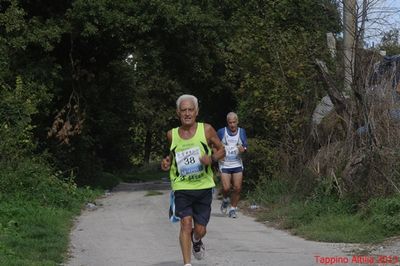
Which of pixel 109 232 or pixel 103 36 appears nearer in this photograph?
pixel 109 232

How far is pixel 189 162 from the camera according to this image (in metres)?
7.04

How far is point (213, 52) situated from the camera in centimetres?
2114

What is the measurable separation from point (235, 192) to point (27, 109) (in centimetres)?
567

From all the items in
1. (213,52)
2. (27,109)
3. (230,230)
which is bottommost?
(230,230)

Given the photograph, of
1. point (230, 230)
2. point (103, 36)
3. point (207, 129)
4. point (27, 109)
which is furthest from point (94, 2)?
point (207, 129)

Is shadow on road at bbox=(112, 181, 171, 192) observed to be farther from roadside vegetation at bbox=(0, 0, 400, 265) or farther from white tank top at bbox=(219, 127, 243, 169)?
white tank top at bbox=(219, 127, 243, 169)

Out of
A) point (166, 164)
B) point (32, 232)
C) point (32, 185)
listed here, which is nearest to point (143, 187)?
point (32, 185)

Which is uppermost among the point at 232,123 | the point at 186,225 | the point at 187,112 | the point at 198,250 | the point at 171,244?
the point at 187,112

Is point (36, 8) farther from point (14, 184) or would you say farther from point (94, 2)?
point (14, 184)

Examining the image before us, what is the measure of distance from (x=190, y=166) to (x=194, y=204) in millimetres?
480

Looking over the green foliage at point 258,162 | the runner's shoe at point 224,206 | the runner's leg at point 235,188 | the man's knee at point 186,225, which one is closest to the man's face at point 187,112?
the man's knee at point 186,225

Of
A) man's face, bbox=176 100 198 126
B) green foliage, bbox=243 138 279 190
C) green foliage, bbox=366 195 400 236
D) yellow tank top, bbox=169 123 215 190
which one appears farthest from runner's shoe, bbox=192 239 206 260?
green foliage, bbox=243 138 279 190

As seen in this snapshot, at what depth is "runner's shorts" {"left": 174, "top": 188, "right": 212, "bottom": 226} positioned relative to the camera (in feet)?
23.4

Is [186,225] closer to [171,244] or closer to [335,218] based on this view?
[171,244]
